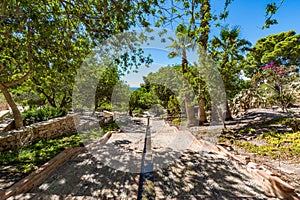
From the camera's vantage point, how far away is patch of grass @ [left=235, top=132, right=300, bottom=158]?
402 centimetres

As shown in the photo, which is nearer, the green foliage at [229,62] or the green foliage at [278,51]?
the green foliage at [229,62]

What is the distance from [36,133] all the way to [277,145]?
26.6 feet

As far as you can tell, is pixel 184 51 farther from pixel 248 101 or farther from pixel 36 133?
pixel 36 133

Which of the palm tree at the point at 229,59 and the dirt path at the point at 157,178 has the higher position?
the palm tree at the point at 229,59

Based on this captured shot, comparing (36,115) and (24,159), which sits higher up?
(36,115)

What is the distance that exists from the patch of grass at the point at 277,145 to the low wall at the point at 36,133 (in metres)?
6.98

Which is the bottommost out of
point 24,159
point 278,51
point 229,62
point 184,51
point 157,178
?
point 157,178

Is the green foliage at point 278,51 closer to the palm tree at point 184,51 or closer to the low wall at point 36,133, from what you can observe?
the palm tree at point 184,51

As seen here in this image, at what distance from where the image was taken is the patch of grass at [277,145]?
158 inches

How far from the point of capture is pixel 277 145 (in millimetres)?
4539

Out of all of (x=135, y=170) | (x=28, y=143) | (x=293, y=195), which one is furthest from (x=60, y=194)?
(x=28, y=143)

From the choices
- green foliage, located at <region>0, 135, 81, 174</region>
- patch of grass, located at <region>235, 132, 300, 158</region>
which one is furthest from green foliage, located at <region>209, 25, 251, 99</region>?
green foliage, located at <region>0, 135, 81, 174</region>

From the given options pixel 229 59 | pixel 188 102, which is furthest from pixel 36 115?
pixel 229 59

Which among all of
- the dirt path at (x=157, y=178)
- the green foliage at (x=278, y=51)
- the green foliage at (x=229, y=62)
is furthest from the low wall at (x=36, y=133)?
the green foliage at (x=278, y=51)
